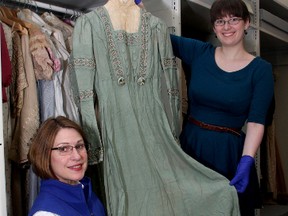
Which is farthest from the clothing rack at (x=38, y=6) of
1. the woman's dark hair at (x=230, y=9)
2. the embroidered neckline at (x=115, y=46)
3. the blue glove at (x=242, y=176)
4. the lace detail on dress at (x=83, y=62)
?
the blue glove at (x=242, y=176)

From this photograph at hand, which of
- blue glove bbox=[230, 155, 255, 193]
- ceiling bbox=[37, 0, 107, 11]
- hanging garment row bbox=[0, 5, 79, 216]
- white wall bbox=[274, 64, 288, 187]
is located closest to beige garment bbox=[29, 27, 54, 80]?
hanging garment row bbox=[0, 5, 79, 216]

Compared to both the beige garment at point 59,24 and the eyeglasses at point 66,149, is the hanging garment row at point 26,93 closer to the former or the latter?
the beige garment at point 59,24

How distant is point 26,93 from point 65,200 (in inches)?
18.3

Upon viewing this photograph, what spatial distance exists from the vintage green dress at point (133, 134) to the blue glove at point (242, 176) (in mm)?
42

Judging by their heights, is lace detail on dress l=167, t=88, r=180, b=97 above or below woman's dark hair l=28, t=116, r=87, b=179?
above

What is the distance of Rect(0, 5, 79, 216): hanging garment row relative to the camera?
144 centimetres

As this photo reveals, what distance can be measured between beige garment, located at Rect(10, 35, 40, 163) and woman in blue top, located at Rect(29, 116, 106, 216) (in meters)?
0.19

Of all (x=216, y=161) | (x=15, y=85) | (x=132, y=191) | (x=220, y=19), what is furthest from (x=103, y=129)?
(x=220, y=19)

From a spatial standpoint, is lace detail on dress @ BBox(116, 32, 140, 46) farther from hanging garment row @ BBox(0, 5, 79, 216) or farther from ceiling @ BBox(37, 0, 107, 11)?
ceiling @ BBox(37, 0, 107, 11)

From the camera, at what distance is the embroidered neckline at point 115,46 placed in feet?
4.79

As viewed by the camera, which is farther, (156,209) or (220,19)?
(220,19)

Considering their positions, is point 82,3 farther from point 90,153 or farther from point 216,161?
point 216,161

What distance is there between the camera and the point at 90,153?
1394mm

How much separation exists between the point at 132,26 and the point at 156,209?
70 cm
